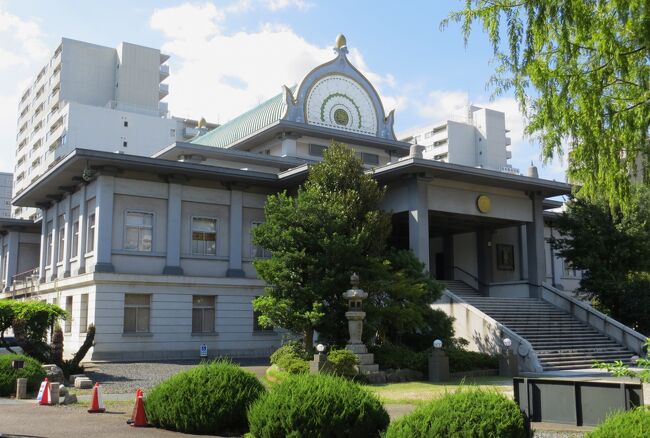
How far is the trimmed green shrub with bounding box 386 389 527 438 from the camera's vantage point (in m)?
7.28

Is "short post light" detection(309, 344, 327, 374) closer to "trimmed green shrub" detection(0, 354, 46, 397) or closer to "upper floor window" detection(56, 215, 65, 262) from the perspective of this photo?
"trimmed green shrub" detection(0, 354, 46, 397)

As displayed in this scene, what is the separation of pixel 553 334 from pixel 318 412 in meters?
20.5

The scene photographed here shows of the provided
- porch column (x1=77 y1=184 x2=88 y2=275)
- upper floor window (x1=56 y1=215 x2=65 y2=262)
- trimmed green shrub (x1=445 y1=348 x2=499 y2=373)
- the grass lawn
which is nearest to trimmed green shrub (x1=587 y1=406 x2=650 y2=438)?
the grass lawn

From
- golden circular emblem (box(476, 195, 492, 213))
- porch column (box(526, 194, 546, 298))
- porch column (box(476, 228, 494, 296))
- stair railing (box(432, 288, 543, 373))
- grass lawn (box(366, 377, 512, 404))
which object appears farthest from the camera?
porch column (box(476, 228, 494, 296))

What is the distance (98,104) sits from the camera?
86.7 m

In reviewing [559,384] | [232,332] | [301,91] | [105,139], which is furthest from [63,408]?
[105,139]

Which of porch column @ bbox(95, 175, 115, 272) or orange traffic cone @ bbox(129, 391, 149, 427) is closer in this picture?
orange traffic cone @ bbox(129, 391, 149, 427)

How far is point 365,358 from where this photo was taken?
20094mm

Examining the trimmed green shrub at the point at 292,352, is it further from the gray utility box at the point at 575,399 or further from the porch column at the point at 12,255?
the porch column at the point at 12,255

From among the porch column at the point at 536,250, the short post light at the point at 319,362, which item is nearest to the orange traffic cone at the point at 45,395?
the short post light at the point at 319,362

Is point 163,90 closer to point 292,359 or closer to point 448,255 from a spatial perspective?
point 448,255

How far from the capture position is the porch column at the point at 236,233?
102 ft

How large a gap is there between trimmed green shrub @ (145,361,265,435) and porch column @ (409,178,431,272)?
17.3m

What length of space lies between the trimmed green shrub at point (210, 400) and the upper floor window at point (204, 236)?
1965 cm
